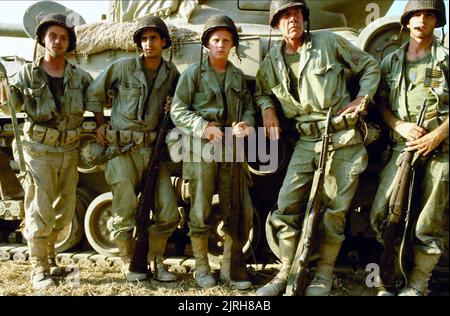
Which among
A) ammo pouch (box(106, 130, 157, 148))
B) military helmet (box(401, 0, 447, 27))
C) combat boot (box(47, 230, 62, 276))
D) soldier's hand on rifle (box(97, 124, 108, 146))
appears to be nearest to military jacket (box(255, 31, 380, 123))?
military helmet (box(401, 0, 447, 27))

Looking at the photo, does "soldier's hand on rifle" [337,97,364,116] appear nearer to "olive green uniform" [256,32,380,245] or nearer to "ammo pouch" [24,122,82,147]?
"olive green uniform" [256,32,380,245]

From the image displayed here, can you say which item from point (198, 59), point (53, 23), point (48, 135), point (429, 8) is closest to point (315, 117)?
point (429, 8)

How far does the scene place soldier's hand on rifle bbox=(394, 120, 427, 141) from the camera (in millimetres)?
4511

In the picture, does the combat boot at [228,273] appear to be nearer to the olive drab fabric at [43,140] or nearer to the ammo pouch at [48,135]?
the olive drab fabric at [43,140]

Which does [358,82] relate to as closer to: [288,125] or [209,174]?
[288,125]

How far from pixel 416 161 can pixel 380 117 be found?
74 centimetres

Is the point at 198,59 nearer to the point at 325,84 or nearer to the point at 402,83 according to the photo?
the point at 325,84

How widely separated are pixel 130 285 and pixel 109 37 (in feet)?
9.75

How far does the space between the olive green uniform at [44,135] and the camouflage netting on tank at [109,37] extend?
88 centimetres

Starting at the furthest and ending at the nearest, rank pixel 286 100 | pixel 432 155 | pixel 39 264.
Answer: pixel 39 264
pixel 286 100
pixel 432 155

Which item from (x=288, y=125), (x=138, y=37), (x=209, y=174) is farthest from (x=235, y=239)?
(x=138, y=37)

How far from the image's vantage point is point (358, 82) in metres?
5.09

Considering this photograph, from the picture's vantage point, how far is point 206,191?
4992 millimetres

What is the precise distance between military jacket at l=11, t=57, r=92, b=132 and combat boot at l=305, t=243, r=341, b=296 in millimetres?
2931
